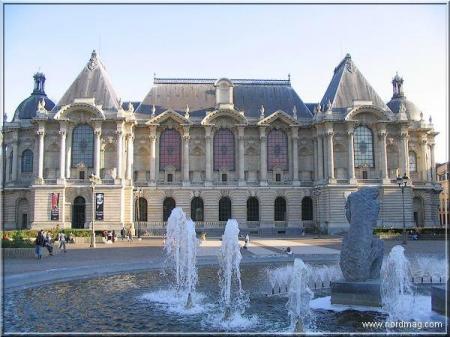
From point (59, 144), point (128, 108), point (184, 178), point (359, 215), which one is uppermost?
point (128, 108)

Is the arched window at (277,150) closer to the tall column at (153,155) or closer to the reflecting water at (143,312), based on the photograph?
the tall column at (153,155)

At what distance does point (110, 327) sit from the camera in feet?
46.2

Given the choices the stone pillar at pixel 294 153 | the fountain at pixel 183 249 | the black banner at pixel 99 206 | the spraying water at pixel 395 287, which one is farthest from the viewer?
the stone pillar at pixel 294 153

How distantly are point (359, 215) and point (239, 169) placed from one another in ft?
165

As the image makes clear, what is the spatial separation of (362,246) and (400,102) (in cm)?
6497

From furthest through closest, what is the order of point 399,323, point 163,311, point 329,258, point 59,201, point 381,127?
1. point 381,127
2. point 59,201
3. point 329,258
4. point 163,311
5. point 399,323

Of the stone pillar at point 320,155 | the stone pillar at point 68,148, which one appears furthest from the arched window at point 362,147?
the stone pillar at point 68,148

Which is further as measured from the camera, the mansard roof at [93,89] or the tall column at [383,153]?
the tall column at [383,153]

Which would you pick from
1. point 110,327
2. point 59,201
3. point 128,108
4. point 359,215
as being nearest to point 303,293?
point 359,215

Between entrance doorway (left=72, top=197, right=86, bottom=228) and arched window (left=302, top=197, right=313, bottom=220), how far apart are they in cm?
3021

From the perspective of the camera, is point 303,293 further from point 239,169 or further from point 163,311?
point 239,169

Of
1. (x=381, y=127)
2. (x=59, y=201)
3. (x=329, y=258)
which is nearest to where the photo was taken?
(x=329, y=258)

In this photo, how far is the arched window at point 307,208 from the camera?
2694 inches

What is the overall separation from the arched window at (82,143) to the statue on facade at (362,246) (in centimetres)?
5214
